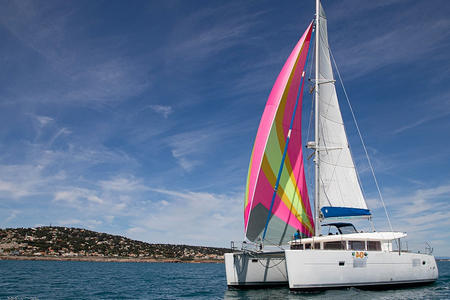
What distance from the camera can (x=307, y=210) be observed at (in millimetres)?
20953

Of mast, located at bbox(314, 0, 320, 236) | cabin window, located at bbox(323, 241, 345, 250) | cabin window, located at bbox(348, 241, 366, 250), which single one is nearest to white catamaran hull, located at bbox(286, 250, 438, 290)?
cabin window, located at bbox(348, 241, 366, 250)

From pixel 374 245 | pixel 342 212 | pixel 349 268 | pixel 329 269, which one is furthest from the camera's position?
pixel 342 212

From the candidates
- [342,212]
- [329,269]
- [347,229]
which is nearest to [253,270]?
[329,269]

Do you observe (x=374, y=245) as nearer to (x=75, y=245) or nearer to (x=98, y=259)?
(x=98, y=259)

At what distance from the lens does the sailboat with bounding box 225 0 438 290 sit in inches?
642

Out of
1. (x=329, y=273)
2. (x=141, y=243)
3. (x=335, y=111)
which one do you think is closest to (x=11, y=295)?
(x=329, y=273)

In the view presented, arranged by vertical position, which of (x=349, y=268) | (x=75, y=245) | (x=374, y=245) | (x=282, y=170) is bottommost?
(x=75, y=245)

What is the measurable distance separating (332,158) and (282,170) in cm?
443

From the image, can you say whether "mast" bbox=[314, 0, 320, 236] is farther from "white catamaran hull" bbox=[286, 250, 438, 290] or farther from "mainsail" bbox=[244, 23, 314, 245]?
"white catamaran hull" bbox=[286, 250, 438, 290]

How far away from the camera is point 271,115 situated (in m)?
18.9

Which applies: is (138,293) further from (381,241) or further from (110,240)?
(110,240)

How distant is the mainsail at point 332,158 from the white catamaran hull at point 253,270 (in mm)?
4371

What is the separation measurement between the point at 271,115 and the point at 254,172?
3.37 meters

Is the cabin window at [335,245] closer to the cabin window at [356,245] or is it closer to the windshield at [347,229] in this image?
the cabin window at [356,245]
